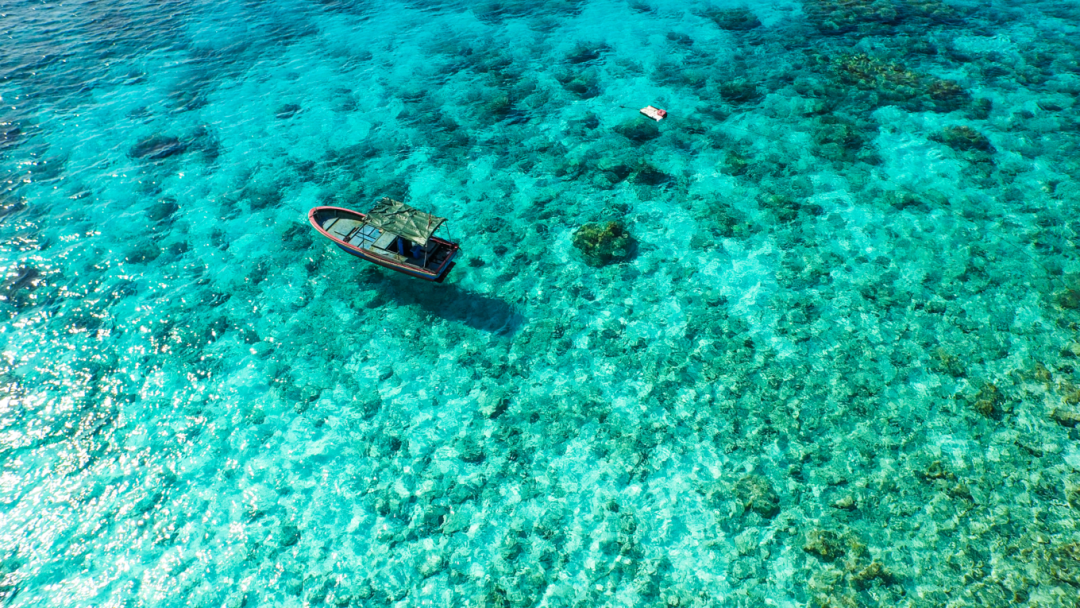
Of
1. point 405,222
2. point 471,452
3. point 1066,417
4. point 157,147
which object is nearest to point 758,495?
point 471,452

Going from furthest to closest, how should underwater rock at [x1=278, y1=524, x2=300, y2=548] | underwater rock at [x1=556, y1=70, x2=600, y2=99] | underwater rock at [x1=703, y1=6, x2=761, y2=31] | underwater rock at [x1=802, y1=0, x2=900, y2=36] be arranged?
underwater rock at [x1=703, y1=6, x2=761, y2=31], underwater rock at [x1=802, y1=0, x2=900, y2=36], underwater rock at [x1=556, y1=70, x2=600, y2=99], underwater rock at [x1=278, y1=524, x2=300, y2=548]

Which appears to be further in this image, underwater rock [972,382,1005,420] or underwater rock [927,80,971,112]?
underwater rock [927,80,971,112]

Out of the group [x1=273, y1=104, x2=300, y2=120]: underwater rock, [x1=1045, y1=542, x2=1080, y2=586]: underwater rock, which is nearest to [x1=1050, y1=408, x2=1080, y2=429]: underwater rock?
[x1=1045, y1=542, x2=1080, y2=586]: underwater rock

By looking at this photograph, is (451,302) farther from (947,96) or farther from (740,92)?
(947,96)

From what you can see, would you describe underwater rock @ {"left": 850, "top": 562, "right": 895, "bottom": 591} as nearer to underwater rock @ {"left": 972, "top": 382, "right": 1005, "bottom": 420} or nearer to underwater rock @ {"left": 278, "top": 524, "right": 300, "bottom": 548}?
underwater rock @ {"left": 972, "top": 382, "right": 1005, "bottom": 420}

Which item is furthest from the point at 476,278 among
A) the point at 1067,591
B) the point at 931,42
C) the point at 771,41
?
the point at 931,42

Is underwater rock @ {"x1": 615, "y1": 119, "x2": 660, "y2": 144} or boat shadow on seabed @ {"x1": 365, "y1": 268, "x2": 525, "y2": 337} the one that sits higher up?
underwater rock @ {"x1": 615, "y1": 119, "x2": 660, "y2": 144}

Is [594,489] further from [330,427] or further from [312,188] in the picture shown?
[312,188]
